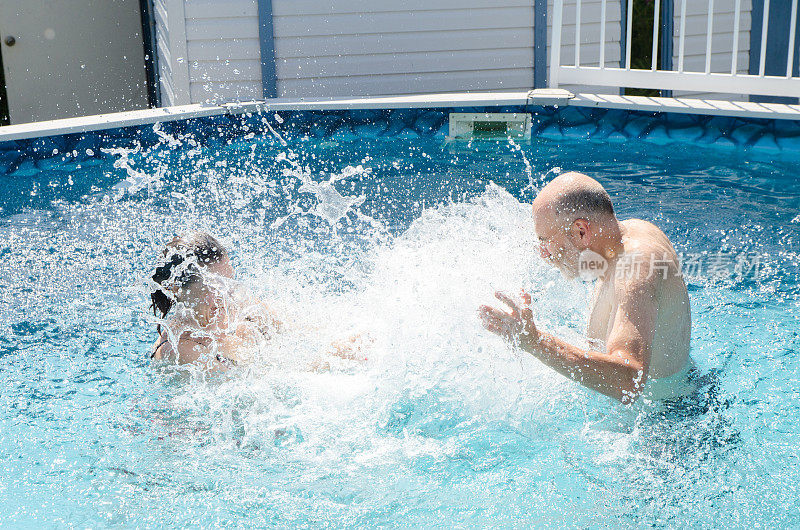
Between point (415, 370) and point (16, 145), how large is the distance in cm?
490

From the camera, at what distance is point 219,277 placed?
3.34 meters

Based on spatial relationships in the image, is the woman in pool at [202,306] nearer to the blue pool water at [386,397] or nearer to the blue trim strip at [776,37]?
the blue pool water at [386,397]

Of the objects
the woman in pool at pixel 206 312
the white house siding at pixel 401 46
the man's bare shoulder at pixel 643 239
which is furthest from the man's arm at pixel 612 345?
the white house siding at pixel 401 46

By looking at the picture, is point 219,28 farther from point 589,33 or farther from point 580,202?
point 580,202

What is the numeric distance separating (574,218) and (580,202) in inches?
2.3

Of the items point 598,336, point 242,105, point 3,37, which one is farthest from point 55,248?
point 3,37

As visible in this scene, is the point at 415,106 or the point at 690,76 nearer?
the point at 690,76

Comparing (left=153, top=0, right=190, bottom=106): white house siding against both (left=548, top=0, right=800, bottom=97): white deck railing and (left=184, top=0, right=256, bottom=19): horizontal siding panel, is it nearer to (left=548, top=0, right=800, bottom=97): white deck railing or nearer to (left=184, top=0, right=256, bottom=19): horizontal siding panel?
(left=184, top=0, right=256, bottom=19): horizontal siding panel

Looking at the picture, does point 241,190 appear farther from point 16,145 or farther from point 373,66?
point 373,66

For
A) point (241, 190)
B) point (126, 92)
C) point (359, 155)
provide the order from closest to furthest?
point (241, 190) → point (359, 155) → point (126, 92)

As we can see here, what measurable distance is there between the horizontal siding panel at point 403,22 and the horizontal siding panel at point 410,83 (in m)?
0.51

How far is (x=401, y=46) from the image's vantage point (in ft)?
30.1

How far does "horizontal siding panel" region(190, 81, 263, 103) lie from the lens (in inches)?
349

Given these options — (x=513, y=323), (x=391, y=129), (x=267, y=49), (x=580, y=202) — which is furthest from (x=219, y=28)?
(x=513, y=323)
